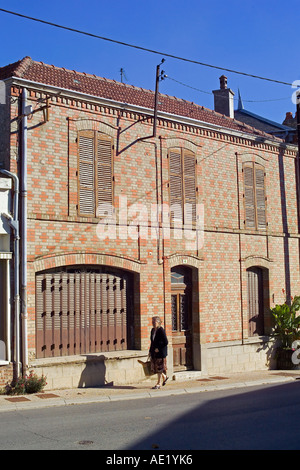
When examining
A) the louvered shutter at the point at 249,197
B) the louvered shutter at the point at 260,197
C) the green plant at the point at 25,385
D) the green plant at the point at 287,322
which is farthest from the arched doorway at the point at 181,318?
the green plant at the point at 25,385

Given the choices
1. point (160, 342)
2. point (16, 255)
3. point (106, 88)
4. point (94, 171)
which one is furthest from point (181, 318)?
point (106, 88)

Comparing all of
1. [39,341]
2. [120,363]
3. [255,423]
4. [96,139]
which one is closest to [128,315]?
[120,363]

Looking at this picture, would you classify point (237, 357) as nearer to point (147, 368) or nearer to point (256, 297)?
point (256, 297)

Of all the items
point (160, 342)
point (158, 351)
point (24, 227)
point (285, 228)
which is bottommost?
point (158, 351)

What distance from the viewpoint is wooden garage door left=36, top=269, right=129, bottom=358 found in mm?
13828

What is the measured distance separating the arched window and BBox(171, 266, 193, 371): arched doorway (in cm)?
328

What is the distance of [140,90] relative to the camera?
1809 cm

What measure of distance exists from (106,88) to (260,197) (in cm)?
632

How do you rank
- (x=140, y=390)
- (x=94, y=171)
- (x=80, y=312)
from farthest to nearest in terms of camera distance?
1. (x=94, y=171)
2. (x=80, y=312)
3. (x=140, y=390)

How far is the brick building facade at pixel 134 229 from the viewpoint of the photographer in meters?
13.8

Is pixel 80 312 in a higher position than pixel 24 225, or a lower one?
lower

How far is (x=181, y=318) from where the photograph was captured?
1695 cm

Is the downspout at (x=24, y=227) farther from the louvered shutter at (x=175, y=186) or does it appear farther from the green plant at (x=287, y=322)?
the green plant at (x=287, y=322)
